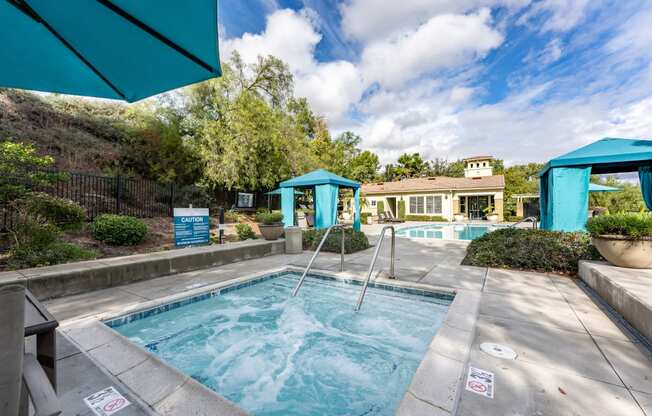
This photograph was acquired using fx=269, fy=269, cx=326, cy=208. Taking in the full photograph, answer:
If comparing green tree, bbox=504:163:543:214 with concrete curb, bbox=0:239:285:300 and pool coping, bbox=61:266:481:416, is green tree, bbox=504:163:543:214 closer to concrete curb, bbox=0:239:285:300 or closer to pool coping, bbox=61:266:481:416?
pool coping, bbox=61:266:481:416

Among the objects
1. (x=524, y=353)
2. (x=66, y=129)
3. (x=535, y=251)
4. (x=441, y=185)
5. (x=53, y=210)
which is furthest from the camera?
(x=441, y=185)

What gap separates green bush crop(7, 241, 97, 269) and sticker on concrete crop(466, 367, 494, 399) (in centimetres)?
635

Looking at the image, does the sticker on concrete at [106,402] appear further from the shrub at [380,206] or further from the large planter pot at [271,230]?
the shrub at [380,206]

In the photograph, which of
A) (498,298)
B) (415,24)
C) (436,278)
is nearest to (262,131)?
(415,24)

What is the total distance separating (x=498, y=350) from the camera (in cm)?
230

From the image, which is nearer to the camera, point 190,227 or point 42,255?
point 42,255

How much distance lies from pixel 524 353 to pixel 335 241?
5.23 meters

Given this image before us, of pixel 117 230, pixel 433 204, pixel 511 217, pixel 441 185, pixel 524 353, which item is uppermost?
pixel 441 185

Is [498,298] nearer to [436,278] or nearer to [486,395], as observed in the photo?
[436,278]

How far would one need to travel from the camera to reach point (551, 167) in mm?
6273

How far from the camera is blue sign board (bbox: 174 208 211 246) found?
622cm

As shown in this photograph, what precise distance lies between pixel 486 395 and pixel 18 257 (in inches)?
272

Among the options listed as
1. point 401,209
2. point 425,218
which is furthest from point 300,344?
point 401,209

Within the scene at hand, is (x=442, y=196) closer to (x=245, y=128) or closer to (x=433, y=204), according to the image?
(x=433, y=204)
